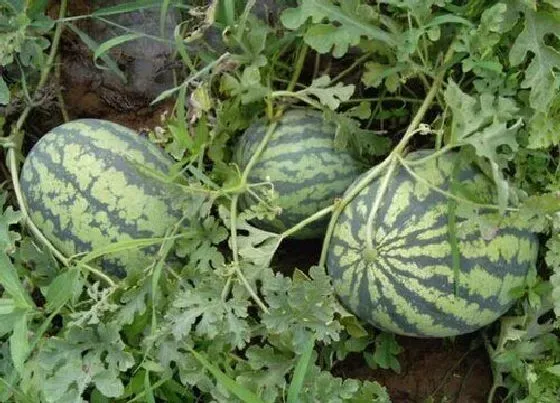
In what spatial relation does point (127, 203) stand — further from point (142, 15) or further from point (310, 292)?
point (142, 15)

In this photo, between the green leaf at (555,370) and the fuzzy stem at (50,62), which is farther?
the fuzzy stem at (50,62)

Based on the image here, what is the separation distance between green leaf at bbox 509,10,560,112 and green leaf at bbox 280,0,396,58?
0.86ft

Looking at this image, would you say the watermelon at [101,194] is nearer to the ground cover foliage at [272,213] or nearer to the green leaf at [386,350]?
the ground cover foliage at [272,213]

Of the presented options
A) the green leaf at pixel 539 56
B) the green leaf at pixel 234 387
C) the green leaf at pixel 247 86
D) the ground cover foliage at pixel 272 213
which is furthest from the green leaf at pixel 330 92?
the green leaf at pixel 234 387

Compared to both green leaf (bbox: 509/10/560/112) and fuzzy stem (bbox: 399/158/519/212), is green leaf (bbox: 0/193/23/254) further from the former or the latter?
green leaf (bbox: 509/10/560/112)

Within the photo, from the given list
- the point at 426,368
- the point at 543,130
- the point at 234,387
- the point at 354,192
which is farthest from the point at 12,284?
the point at 543,130

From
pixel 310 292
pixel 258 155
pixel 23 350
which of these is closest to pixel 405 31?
pixel 258 155

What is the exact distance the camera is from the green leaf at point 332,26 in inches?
74.0

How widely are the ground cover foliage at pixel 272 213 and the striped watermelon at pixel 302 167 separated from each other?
0.14 feet

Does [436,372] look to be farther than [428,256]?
Yes

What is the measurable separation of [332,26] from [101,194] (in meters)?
0.62

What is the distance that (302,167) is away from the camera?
6.53 ft

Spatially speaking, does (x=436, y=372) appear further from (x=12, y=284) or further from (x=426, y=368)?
(x=12, y=284)

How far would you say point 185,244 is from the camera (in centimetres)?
208
